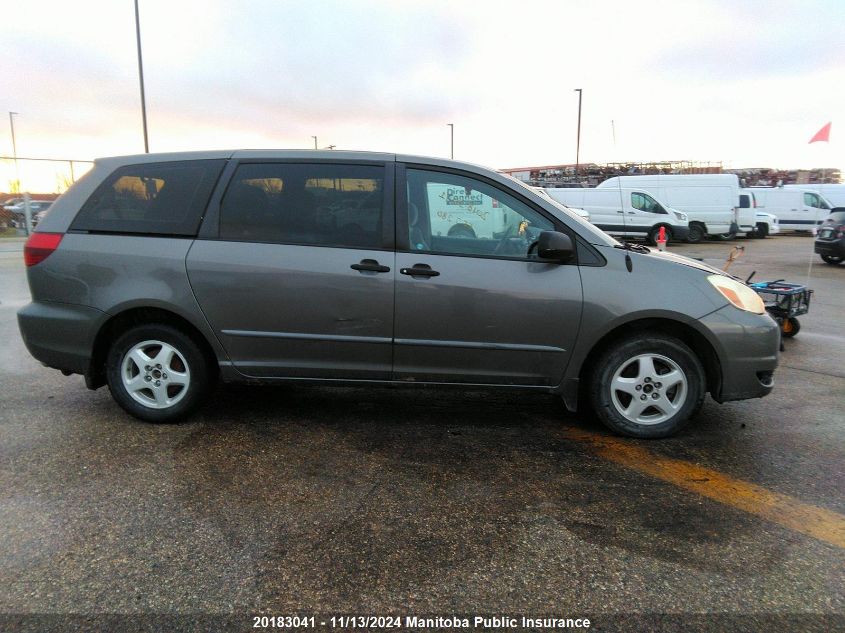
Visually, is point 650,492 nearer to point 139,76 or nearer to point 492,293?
point 492,293

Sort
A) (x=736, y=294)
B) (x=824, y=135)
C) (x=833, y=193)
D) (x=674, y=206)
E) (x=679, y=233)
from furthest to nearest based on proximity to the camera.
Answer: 1. (x=833, y=193)
2. (x=674, y=206)
3. (x=679, y=233)
4. (x=824, y=135)
5. (x=736, y=294)

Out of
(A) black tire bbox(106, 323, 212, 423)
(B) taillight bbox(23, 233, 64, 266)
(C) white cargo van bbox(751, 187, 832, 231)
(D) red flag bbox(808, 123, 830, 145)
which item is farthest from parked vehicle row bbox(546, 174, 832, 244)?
(B) taillight bbox(23, 233, 64, 266)

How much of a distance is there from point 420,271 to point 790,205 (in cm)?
2794

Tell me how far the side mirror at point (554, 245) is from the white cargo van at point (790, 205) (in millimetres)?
26759

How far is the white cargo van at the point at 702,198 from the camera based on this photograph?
21438mm

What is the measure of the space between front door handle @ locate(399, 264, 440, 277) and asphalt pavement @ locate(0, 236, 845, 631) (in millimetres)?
1010

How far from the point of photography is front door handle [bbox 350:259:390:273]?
3498 millimetres

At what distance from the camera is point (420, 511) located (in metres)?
2.77

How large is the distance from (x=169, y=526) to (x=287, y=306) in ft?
4.63

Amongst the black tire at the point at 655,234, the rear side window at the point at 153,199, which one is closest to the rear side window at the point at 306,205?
the rear side window at the point at 153,199

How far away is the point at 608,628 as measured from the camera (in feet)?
6.67

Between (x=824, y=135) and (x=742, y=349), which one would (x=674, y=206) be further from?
(x=742, y=349)

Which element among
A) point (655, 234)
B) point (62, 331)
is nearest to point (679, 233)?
point (655, 234)

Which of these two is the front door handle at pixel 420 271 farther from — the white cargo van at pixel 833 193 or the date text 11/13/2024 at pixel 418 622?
the white cargo van at pixel 833 193
